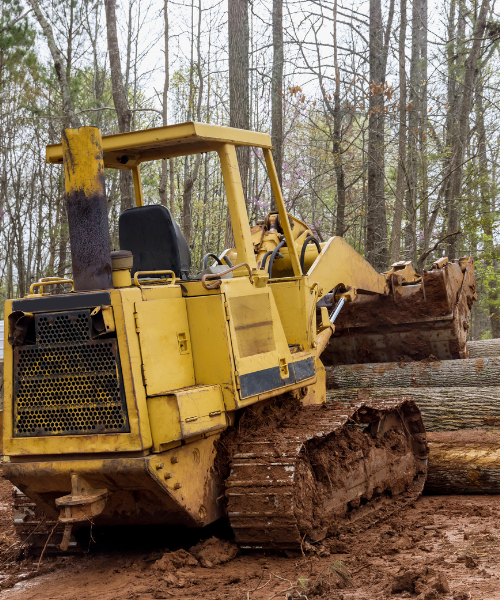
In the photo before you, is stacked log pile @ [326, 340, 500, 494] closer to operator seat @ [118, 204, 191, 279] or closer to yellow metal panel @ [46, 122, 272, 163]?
operator seat @ [118, 204, 191, 279]

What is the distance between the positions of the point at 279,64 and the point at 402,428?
927 cm

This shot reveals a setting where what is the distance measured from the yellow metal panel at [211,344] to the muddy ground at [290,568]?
3.38ft

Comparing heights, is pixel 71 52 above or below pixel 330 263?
above

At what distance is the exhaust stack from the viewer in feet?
13.5

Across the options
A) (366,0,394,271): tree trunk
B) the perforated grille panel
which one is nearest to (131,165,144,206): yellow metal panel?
the perforated grille panel

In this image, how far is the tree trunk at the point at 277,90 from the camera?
42.7 feet

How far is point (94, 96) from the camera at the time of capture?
21312 millimetres

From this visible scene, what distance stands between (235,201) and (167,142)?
2.03ft

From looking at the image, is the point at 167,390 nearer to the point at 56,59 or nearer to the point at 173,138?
the point at 173,138

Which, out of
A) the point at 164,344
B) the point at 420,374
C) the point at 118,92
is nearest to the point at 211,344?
the point at 164,344

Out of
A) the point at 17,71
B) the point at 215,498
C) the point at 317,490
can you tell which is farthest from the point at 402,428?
the point at 17,71

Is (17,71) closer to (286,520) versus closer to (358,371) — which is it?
(358,371)

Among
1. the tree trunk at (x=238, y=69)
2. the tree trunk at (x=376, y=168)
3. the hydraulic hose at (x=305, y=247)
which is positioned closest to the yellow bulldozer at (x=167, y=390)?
the hydraulic hose at (x=305, y=247)

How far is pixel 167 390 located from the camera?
13.7ft
